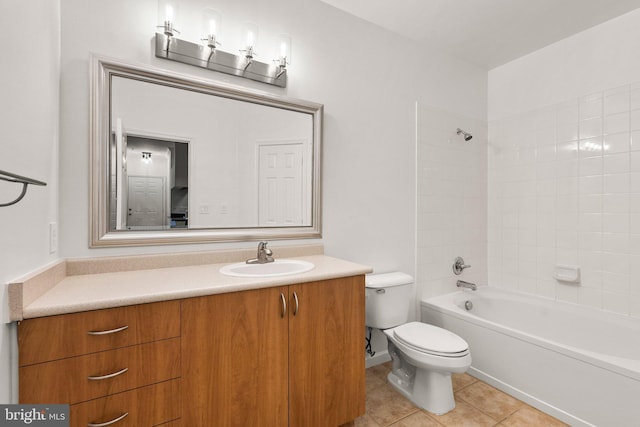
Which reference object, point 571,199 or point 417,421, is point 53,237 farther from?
point 571,199

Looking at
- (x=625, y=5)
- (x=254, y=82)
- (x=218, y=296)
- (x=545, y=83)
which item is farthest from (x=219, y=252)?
(x=625, y=5)

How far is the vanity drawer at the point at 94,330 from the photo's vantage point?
90cm

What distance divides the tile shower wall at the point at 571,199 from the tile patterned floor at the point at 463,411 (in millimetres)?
1079

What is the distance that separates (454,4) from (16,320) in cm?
274

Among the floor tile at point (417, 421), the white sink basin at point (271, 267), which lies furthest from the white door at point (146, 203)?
the floor tile at point (417, 421)

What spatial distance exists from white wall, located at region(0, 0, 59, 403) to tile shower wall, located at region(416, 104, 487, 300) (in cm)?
227

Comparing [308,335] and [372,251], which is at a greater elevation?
[372,251]

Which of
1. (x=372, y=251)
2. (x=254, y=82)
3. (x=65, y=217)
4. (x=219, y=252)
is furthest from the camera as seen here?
(x=372, y=251)

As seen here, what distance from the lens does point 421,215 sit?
8.11ft

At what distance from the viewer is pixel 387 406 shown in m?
1.83

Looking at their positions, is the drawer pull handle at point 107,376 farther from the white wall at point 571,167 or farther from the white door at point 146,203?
the white wall at point 571,167

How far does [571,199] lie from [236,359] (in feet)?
8.90

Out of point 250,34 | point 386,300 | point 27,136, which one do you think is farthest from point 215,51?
point 386,300

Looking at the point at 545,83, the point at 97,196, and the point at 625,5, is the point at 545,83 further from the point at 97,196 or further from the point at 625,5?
the point at 97,196
